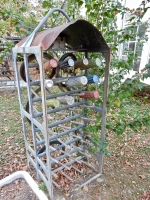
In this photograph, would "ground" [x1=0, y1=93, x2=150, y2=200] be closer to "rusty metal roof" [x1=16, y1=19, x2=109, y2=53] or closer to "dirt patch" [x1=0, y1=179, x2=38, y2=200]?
"dirt patch" [x1=0, y1=179, x2=38, y2=200]

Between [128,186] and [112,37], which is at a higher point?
[112,37]

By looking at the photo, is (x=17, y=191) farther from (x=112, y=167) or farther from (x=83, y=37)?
(x=83, y=37)

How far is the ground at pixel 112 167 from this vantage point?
1589 millimetres

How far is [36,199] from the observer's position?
1508 millimetres

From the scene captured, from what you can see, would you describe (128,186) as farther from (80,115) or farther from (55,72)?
(55,72)

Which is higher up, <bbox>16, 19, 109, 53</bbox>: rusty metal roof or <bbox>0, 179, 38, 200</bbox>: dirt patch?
<bbox>16, 19, 109, 53</bbox>: rusty metal roof

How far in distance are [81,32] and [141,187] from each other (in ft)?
6.15

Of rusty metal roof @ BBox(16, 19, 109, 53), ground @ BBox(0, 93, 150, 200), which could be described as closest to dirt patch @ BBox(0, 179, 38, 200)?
ground @ BBox(0, 93, 150, 200)

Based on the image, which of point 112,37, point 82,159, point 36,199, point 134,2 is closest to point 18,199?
point 36,199

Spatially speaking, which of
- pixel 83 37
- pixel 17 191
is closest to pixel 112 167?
pixel 17 191

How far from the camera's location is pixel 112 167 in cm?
196

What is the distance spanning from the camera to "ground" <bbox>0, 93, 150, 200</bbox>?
1589mm

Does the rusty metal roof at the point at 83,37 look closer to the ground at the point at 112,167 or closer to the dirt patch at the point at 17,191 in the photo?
the ground at the point at 112,167

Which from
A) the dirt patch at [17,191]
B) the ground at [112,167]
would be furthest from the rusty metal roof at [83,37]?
the dirt patch at [17,191]
